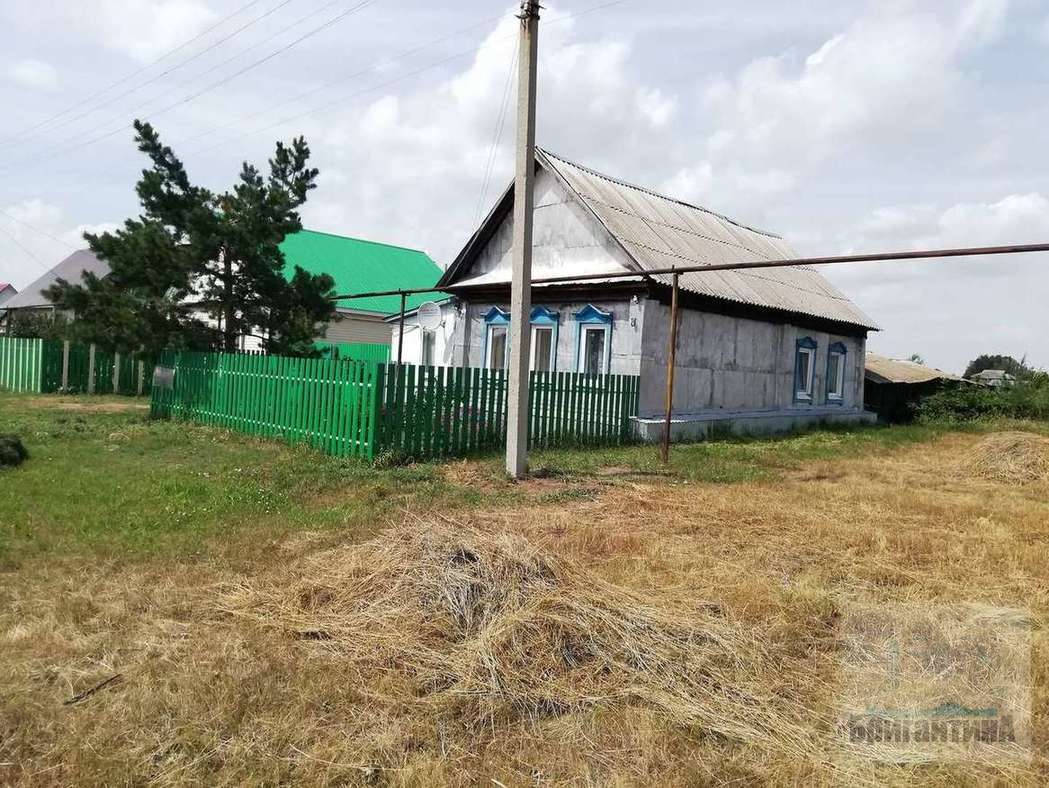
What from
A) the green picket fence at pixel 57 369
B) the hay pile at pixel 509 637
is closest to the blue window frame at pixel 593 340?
the hay pile at pixel 509 637

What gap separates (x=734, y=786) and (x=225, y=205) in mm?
13987

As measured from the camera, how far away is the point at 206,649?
399 centimetres

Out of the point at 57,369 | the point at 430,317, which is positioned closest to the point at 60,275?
the point at 57,369

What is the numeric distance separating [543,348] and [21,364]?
50.4 feet

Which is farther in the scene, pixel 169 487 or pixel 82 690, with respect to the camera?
pixel 169 487

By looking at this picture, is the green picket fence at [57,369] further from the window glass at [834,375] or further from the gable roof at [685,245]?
the window glass at [834,375]

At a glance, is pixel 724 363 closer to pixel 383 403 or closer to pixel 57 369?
pixel 383 403

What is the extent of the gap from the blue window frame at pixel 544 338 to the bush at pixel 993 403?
14652 millimetres

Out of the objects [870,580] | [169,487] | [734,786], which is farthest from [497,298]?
[734,786]

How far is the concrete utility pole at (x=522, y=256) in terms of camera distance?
9.62 m

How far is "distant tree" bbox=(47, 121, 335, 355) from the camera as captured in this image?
13797 millimetres

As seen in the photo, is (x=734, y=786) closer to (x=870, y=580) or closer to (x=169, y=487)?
(x=870, y=580)

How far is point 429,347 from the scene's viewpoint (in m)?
21.0

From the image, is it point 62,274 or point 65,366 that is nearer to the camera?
point 65,366
